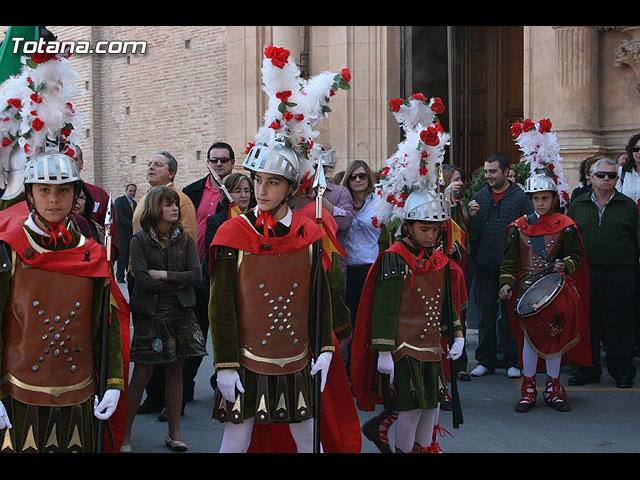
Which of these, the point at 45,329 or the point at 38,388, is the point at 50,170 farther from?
the point at 38,388

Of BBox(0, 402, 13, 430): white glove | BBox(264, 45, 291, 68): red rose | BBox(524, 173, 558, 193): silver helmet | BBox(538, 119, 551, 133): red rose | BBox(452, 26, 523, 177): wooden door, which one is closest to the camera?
BBox(0, 402, 13, 430): white glove

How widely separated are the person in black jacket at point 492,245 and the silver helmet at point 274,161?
4294 mm

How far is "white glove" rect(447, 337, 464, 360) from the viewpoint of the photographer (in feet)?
15.8

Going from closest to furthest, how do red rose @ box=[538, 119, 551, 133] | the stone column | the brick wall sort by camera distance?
red rose @ box=[538, 119, 551, 133] → the stone column → the brick wall

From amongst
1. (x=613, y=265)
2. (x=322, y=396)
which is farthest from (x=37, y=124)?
(x=613, y=265)

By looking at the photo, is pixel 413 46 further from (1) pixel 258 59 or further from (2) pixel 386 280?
(2) pixel 386 280

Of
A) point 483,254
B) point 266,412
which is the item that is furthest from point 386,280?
point 483,254

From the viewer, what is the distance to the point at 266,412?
3.97 m

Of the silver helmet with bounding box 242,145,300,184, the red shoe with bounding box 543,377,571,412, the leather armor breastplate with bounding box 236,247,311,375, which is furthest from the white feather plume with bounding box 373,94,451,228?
the red shoe with bounding box 543,377,571,412

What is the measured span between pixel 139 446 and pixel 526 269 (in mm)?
3624

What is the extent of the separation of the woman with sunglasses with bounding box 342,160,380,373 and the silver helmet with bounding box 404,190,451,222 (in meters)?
2.49

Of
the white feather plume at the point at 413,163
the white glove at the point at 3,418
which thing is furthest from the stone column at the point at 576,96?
the white glove at the point at 3,418

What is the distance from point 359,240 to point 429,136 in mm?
2615

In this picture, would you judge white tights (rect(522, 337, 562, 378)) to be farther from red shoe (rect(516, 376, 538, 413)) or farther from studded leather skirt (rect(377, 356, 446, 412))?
studded leather skirt (rect(377, 356, 446, 412))
